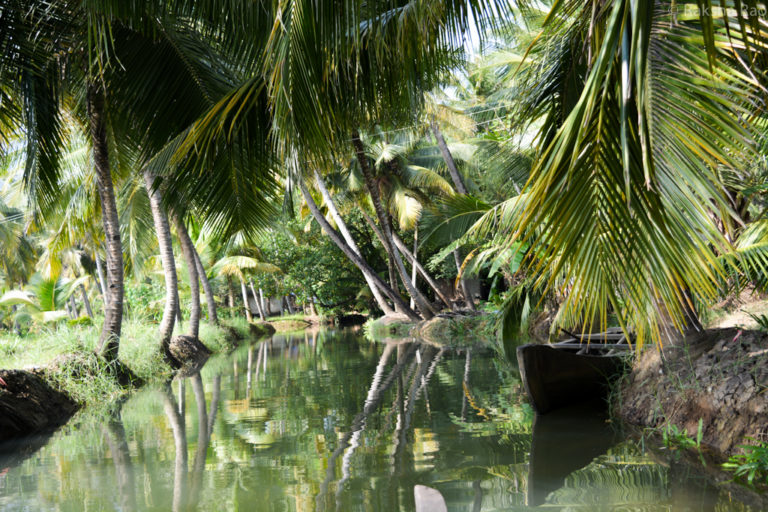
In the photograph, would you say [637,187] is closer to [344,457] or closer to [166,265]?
[344,457]

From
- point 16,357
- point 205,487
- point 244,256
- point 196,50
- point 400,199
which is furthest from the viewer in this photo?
point 244,256

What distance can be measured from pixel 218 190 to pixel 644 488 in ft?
14.2

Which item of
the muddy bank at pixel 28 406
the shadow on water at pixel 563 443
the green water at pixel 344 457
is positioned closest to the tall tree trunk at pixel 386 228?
the green water at pixel 344 457

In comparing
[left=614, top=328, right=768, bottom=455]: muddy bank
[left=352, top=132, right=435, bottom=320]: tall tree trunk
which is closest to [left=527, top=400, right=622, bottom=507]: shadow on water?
[left=614, top=328, right=768, bottom=455]: muddy bank

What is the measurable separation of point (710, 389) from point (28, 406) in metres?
7.42

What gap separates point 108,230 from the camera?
9.73m

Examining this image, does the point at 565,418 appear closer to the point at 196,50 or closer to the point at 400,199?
the point at 196,50

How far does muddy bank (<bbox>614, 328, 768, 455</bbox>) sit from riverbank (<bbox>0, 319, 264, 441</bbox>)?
21.8 ft

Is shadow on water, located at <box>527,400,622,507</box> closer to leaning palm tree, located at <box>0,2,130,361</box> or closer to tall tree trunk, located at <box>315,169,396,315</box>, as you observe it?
leaning palm tree, located at <box>0,2,130,361</box>

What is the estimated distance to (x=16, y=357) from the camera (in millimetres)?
10773

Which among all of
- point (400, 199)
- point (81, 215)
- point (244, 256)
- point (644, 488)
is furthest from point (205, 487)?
point (244, 256)

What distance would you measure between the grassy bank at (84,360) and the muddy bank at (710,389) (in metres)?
7.30

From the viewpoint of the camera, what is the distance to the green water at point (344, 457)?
14.6 feet

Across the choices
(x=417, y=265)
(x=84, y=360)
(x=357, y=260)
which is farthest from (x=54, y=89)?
(x=417, y=265)
